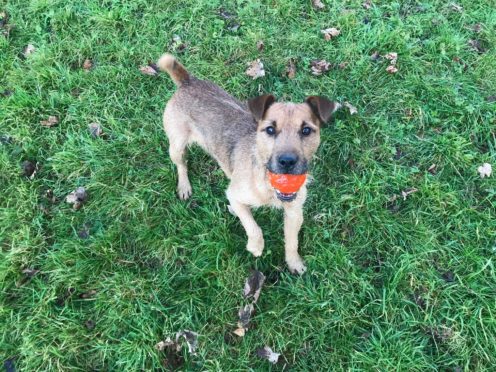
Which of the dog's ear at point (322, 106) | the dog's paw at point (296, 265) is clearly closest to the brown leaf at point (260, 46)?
the dog's ear at point (322, 106)

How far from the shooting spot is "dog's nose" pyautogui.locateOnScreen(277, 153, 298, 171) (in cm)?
371

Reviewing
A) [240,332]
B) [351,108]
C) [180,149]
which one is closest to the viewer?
[240,332]

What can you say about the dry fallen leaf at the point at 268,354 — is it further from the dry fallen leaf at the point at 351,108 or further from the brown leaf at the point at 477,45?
the brown leaf at the point at 477,45

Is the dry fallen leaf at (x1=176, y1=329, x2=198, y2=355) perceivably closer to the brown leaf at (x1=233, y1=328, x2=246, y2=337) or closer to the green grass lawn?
the green grass lawn

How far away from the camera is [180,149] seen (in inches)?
208

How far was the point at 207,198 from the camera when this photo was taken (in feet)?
17.7

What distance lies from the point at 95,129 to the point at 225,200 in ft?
7.43

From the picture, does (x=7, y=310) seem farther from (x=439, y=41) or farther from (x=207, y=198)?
(x=439, y=41)

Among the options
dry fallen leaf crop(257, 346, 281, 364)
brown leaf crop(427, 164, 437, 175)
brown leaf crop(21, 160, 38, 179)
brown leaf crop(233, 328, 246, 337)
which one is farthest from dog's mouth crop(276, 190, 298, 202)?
brown leaf crop(21, 160, 38, 179)

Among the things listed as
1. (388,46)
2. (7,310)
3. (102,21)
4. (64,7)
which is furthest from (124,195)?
(388,46)

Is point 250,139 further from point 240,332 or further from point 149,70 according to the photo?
point 149,70

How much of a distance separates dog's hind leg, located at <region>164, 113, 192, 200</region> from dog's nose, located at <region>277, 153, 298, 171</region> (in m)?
1.88

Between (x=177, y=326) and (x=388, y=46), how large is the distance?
17.0 feet

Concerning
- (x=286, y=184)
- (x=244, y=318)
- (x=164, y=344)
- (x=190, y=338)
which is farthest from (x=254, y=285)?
(x=286, y=184)
